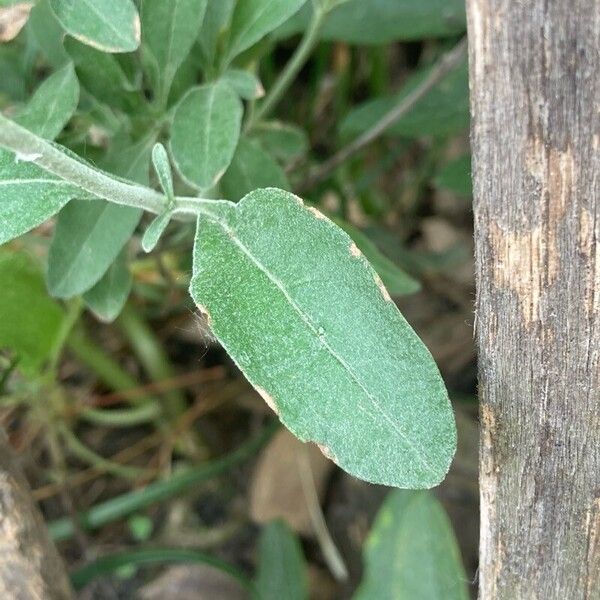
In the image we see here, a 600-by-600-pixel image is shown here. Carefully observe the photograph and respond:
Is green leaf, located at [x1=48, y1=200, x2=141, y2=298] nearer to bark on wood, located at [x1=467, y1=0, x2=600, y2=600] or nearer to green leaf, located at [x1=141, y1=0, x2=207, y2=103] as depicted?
green leaf, located at [x1=141, y1=0, x2=207, y2=103]

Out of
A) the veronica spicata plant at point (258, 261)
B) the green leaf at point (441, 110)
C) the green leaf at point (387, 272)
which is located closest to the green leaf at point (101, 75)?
the veronica spicata plant at point (258, 261)

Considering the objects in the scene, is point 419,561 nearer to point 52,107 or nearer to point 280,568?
point 280,568

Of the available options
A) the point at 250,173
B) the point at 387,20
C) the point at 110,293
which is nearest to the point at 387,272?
the point at 250,173

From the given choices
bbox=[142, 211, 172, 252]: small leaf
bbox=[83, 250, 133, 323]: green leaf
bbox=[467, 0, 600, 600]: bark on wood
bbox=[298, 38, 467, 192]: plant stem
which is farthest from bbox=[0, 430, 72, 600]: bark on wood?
bbox=[298, 38, 467, 192]: plant stem

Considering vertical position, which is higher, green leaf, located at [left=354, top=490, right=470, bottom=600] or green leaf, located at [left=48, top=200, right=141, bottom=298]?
green leaf, located at [left=48, top=200, right=141, bottom=298]

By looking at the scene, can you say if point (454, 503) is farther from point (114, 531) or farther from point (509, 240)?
point (509, 240)
